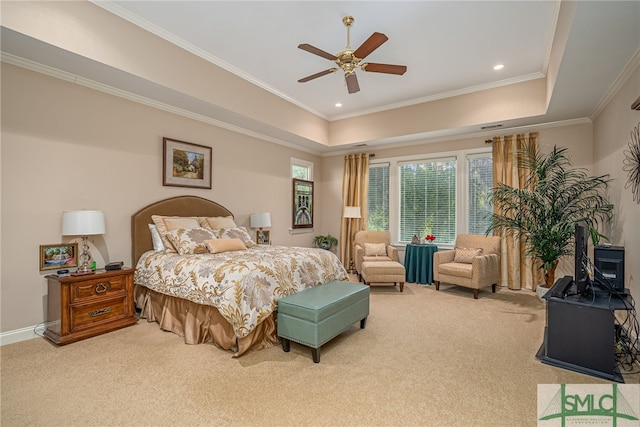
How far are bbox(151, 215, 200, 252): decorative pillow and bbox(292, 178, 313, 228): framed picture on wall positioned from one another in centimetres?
266

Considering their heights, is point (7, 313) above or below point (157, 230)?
below

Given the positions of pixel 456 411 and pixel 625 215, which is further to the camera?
pixel 625 215

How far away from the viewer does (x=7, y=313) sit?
→ 2910mm

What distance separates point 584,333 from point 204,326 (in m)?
3.37

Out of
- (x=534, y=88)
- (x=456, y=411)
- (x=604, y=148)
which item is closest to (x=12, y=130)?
(x=456, y=411)

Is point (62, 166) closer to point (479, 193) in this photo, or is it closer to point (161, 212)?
point (161, 212)

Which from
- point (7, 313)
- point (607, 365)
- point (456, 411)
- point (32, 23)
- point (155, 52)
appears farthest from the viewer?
point (155, 52)

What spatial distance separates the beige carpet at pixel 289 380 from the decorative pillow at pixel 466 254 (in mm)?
1739

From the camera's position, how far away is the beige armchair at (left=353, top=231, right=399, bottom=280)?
221 inches

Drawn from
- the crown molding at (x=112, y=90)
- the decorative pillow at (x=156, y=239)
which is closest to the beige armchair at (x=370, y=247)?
the crown molding at (x=112, y=90)

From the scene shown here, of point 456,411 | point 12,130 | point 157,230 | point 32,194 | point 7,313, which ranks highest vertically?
point 12,130

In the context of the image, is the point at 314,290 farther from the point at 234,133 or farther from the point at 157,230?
the point at 234,133

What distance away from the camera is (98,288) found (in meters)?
3.15

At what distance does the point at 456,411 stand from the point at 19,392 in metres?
3.03
